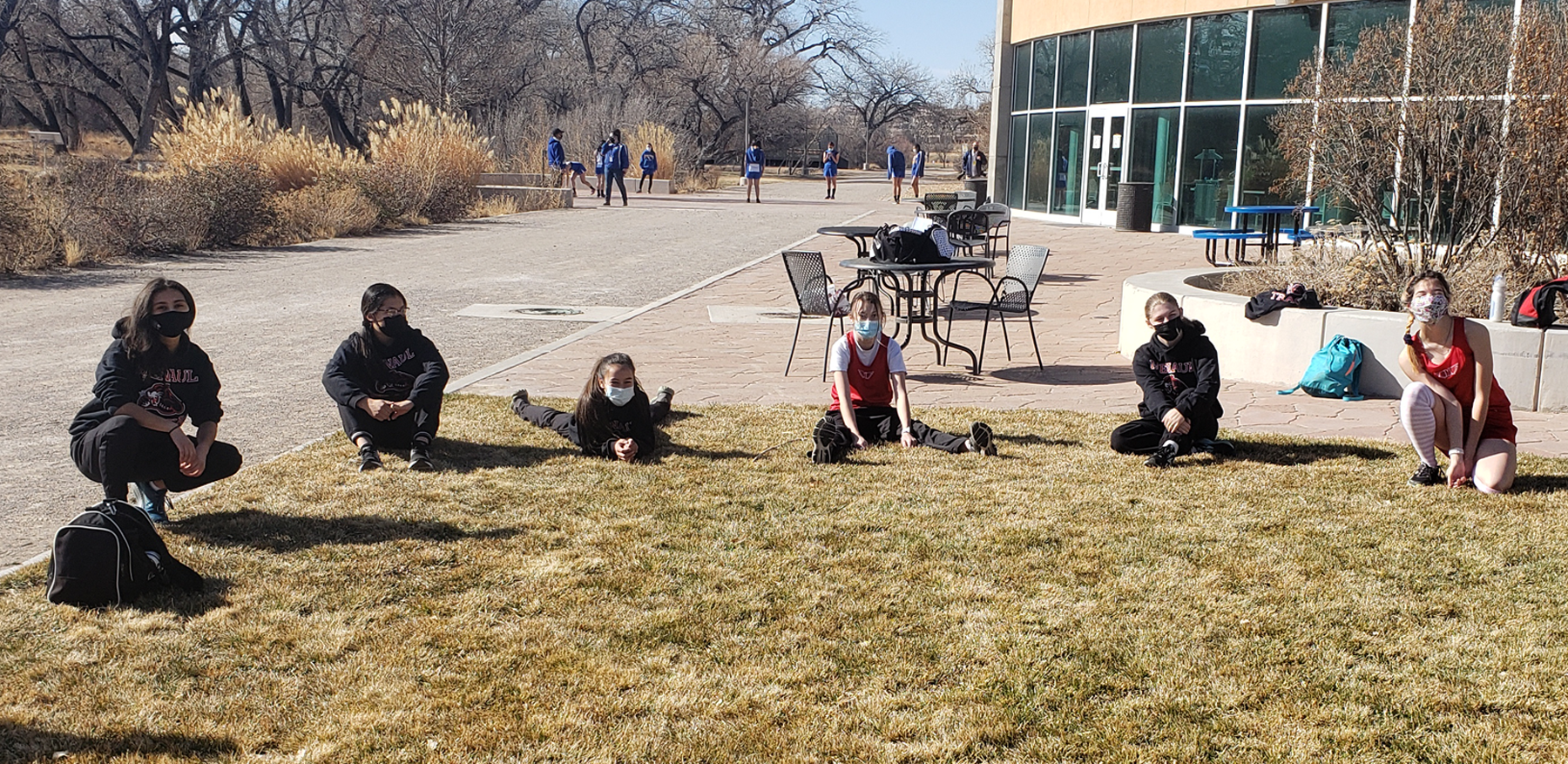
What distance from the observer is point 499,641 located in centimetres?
433

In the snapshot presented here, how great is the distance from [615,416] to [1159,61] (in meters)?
21.1

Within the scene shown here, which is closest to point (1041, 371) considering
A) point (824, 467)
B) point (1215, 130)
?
point (824, 467)

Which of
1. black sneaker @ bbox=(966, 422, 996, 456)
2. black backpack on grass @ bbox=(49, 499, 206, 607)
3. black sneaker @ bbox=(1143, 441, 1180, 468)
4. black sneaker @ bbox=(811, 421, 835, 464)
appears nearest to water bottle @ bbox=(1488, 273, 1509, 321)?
black sneaker @ bbox=(1143, 441, 1180, 468)

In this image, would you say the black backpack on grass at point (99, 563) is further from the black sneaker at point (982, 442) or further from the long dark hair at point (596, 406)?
the black sneaker at point (982, 442)

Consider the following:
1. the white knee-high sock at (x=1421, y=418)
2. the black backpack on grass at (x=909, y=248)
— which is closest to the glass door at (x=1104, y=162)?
the black backpack on grass at (x=909, y=248)

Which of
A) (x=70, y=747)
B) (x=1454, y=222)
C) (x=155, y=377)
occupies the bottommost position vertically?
(x=70, y=747)

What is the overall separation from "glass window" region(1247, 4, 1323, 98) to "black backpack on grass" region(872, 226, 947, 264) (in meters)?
15.6

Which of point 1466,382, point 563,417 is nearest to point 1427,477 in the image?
point 1466,382

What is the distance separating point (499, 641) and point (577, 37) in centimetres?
6267

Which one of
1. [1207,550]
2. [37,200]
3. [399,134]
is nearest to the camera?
[1207,550]

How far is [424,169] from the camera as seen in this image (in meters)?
26.2

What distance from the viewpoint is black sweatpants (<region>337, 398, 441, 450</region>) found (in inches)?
264

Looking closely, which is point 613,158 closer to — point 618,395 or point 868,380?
point 868,380

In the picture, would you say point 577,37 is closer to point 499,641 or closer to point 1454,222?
point 1454,222
